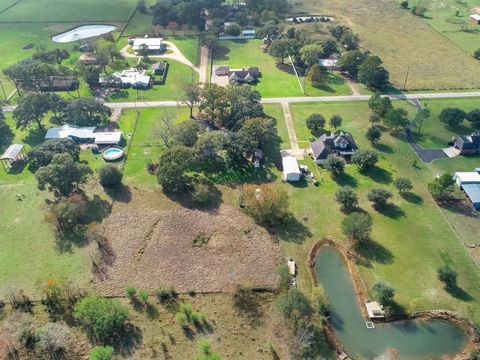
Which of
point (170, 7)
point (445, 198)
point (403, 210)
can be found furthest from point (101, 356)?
point (170, 7)

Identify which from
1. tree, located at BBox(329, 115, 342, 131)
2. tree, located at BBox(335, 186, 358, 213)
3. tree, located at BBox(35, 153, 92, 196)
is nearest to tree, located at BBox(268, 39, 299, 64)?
tree, located at BBox(329, 115, 342, 131)

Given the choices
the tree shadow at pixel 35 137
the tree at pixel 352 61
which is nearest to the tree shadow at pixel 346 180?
the tree at pixel 352 61

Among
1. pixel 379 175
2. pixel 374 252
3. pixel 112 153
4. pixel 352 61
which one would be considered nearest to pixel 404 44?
pixel 352 61

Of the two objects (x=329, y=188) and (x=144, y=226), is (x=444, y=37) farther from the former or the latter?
(x=144, y=226)

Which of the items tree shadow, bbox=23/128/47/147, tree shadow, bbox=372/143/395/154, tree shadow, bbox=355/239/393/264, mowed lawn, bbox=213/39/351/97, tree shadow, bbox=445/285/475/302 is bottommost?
tree shadow, bbox=445/285/475/302

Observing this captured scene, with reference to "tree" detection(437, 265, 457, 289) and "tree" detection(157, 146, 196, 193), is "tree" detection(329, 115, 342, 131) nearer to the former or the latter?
"tree" detection(157, 146, 196, 193)

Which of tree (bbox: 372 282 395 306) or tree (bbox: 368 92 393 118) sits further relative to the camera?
tree (bbox: 368 92 393 118)
